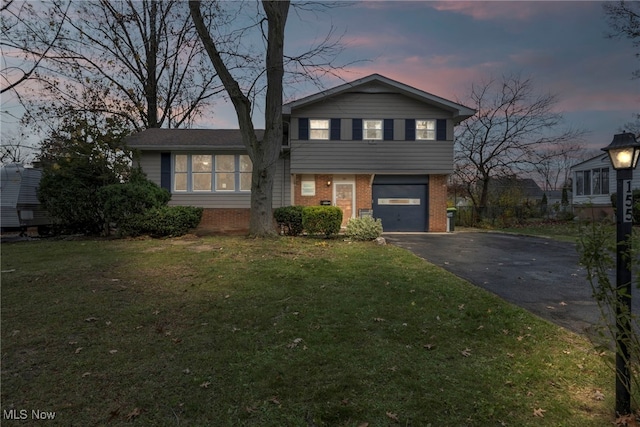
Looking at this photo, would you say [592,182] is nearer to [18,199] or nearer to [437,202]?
[437,202]

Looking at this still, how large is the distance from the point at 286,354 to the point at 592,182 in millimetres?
28654

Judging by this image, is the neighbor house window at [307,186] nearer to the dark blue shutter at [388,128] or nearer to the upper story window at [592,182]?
the dark blue shutter at [388,128]

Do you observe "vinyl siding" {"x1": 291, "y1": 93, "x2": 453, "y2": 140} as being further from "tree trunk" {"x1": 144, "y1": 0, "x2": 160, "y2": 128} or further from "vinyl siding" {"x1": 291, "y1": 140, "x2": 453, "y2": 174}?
"tree trunk" {"x1": 144, "y1": 0, "x2": 160, "y2": 128}

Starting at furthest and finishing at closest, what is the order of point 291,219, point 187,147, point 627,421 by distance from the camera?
point 187,147 < point 291,219 < point 627,421

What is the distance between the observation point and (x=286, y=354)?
3314 mm

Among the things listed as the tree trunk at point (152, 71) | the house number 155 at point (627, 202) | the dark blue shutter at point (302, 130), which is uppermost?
the tree trunk at point (152, 71)

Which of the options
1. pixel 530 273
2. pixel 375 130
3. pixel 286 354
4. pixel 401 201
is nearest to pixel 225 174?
pixel 375 130

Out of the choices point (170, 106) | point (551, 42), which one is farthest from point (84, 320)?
point (170, 106)

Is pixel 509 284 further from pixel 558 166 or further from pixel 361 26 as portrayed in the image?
pixel 558 166

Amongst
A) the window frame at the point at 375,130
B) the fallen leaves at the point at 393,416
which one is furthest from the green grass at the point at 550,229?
the window frame at the point at 375,130

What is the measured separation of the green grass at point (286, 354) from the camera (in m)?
2.50

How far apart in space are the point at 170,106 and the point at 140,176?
12.2m

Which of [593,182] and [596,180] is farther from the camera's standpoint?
[593,182]

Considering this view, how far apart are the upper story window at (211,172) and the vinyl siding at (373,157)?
2.41 metres
